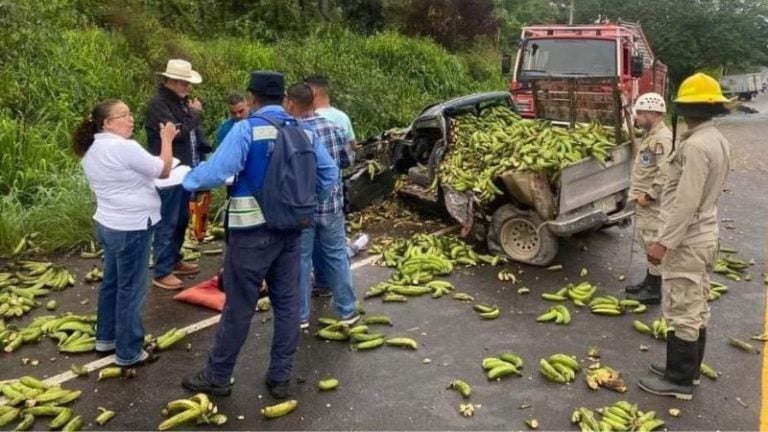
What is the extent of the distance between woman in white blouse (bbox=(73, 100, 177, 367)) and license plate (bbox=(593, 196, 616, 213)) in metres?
4.72

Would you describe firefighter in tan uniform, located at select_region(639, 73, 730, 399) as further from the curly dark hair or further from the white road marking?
the curly dark hair

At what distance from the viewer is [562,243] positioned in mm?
8445

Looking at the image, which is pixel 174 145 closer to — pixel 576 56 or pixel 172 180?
pixel 172 180

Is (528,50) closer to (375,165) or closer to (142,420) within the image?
(375,165)

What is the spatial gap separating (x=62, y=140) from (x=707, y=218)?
28.2 feet

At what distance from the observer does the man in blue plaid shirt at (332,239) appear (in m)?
5.73

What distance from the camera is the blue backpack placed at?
4.40 meters

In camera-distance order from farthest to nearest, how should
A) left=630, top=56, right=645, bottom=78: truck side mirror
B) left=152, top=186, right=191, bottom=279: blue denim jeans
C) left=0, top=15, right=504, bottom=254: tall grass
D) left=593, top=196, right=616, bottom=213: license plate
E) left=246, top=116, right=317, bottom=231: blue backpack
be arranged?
left=630, top=56, right=645, bottom=78: truck side mirror, left=0, top=15, right=504, bottom=254: tall grass, left=593, top=196, right=616, bottom=213: license plate, left=152, top=186, right=191, bottom=279: blue denim jeans, left=246, top=116, right=317, bottom=231: blue backpack

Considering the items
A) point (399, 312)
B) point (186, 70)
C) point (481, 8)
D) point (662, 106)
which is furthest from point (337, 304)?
point (481, 8)

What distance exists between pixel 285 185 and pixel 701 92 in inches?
112

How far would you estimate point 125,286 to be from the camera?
4965 mm

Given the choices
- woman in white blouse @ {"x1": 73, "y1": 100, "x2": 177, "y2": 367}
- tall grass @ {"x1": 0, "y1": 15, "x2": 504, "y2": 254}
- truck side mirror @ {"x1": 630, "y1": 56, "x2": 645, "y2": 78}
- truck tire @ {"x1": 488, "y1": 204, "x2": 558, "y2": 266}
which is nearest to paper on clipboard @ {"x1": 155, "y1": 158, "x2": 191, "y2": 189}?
woman in white blouse @ {"x1": 73, "y1": 100, "x2": 177, "y2": 367}

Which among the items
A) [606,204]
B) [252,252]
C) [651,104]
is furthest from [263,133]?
[606,204]

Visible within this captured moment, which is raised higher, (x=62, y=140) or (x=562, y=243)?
(x=62, y=140)
